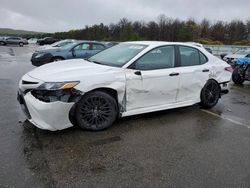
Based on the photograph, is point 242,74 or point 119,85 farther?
point 242,74

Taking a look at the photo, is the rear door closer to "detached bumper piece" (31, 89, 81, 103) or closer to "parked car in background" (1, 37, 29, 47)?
"detached bumper piece" (31, 89, 81, 103)

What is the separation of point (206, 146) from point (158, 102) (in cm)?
141

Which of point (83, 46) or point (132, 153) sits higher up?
point (83, 46)

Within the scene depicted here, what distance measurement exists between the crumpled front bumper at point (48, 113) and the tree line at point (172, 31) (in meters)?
52.1

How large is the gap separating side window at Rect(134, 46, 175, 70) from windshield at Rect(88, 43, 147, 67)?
0.19 meters

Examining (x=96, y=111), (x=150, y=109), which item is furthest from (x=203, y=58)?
(x=96, y=111)

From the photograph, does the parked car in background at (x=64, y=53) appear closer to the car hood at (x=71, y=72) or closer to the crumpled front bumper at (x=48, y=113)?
the car hood at (x=71, y=72)

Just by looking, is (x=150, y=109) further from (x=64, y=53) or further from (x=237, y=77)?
(x=64, y=53)

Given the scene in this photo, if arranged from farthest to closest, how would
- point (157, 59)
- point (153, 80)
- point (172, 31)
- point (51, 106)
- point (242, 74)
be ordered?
1. point (172, 31)
2. point (242, 74)
3. point (157, 59)
4. point (153, 80)
5. point (51, 106)

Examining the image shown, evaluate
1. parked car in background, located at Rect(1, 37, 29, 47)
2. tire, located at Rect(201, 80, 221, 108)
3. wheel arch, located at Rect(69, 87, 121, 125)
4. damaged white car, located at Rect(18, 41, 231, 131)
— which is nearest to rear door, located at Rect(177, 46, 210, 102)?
damaged white car, located at Rect(18, 41, 231, 131)

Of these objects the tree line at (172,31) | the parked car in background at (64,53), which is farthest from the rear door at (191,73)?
the tree line at (172,31)

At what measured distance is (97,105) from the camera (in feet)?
14.3

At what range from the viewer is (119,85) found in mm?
4496

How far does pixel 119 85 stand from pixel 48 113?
1.28 m
